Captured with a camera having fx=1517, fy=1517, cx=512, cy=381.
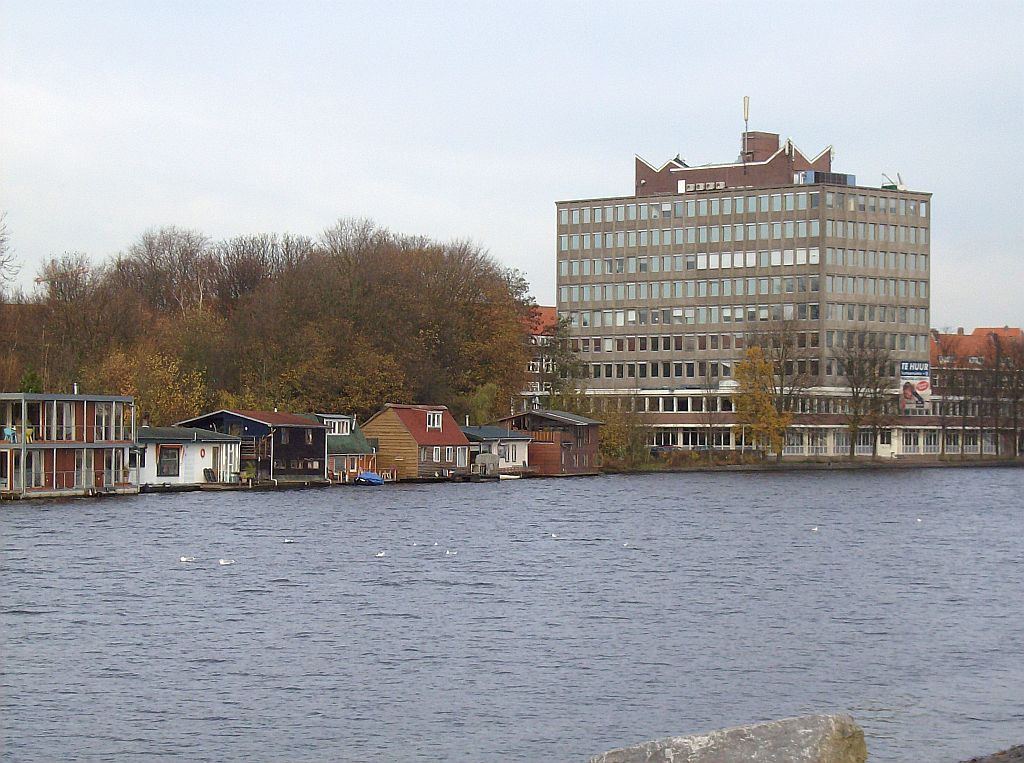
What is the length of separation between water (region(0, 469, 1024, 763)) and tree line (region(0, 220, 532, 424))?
99.2 ft

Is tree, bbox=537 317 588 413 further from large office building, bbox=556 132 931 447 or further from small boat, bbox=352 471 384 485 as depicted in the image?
small boat, bbox=352 471 384 485

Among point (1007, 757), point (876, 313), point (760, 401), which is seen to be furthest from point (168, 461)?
point (876, 313)

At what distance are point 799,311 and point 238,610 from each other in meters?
129

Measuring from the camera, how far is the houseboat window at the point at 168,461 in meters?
89.1

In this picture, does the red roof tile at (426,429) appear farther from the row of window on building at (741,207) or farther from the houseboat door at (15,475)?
the row of window on building at (741,207)

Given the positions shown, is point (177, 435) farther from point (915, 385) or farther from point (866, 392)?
point (915, 385)

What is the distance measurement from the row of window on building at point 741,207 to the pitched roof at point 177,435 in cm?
8545

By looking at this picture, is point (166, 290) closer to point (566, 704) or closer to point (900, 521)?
point (900, 521)

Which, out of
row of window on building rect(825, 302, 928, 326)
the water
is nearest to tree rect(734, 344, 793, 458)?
row of window on building rect(825, 302, 928, 326)

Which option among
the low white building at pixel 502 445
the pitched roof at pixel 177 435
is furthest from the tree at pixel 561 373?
the pitched roof at pixel 177 435

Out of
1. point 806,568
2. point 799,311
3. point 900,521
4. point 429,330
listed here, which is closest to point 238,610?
point 806,568

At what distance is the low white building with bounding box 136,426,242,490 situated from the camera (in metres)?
87.5

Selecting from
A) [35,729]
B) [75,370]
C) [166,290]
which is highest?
[166,290]

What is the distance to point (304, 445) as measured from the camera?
320 ft
